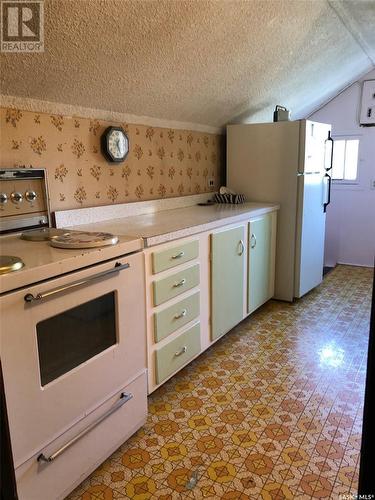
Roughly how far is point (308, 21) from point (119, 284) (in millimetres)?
2093

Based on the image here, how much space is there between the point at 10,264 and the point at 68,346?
1.23ft

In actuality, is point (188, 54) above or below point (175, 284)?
above

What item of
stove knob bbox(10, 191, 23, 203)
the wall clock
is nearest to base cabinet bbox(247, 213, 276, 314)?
the wall clock

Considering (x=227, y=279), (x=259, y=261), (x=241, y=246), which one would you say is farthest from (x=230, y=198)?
(x=227, y=279)

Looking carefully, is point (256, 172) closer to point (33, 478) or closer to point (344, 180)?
point (344, 180)

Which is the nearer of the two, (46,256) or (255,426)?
(46,256)

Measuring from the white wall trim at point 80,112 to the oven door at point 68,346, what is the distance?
879mm

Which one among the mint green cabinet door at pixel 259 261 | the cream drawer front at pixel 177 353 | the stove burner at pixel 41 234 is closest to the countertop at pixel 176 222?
the mint green cabinet door at pixel 259 261

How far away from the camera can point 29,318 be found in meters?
1.22

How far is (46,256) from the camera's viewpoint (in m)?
1.38

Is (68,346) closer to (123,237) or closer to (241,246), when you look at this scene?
(123,237)

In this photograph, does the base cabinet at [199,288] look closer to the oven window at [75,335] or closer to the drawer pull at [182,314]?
the drawer pull at [182,314]

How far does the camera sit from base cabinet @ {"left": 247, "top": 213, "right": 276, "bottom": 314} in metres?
2.91

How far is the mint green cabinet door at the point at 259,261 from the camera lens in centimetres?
291
